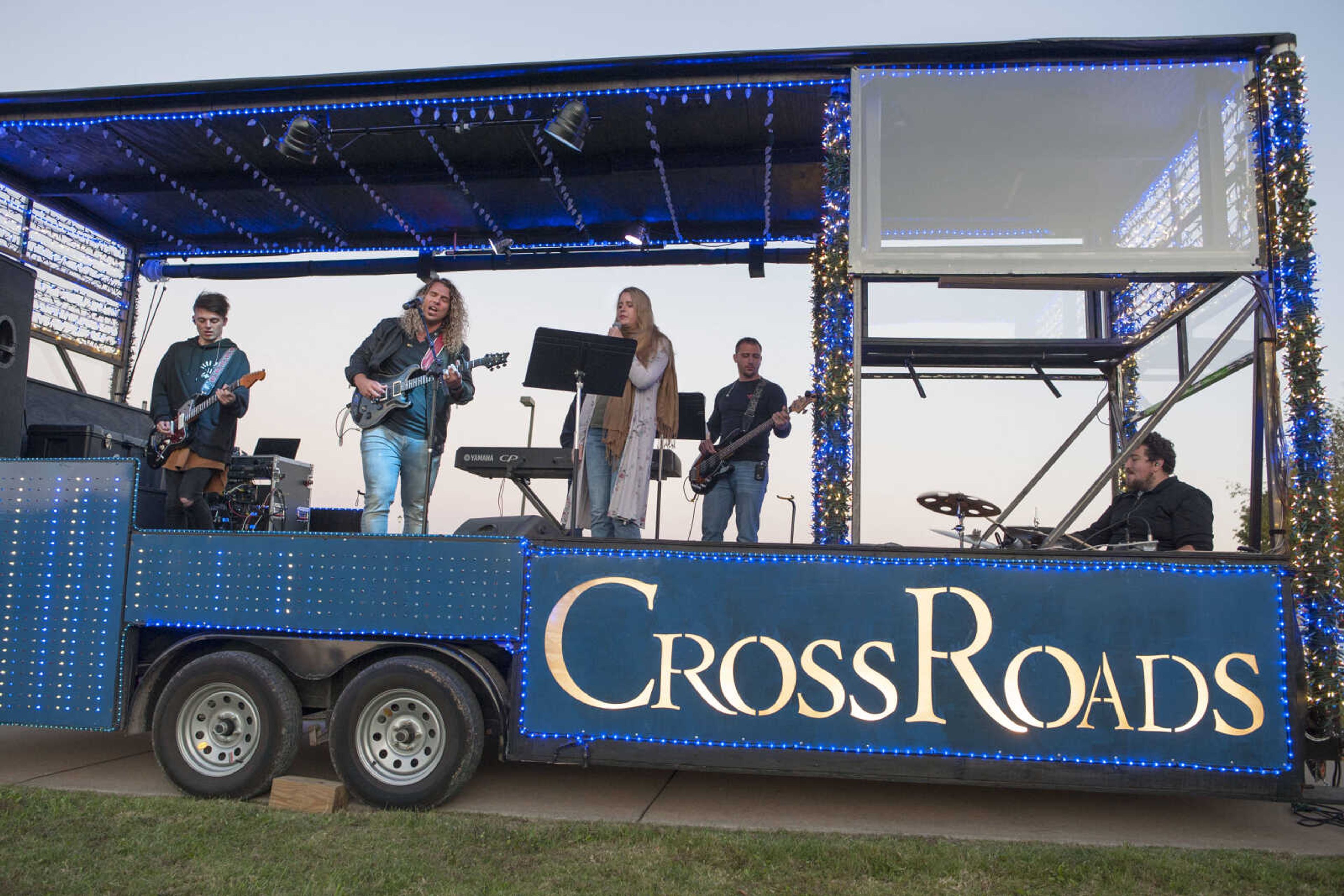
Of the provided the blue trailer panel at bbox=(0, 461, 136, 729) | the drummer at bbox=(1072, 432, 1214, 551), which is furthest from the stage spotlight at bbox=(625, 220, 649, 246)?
the blue trailer panel at bbox=(0, 461, 136, 729)

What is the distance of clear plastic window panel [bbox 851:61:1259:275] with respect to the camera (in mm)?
5199

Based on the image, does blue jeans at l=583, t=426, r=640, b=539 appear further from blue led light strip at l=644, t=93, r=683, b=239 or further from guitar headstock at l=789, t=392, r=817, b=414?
blue led light strip at l=644, t=93, r=683, b=239

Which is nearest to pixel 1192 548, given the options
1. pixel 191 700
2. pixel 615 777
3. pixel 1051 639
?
pixel 1051 639

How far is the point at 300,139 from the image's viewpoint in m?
6.48

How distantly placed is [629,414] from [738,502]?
1.22 meters

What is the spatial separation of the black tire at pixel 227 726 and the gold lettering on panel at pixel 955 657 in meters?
3.01

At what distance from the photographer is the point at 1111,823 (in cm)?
441

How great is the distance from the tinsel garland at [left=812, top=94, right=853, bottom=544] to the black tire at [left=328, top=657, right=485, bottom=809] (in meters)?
2.29

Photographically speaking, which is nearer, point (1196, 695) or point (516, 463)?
point (1196, 695)

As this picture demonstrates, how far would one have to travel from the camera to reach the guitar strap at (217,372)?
5926 mm

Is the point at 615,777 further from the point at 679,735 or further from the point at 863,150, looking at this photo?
the point at 863,150

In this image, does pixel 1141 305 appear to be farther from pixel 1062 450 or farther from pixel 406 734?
pixel 406 734

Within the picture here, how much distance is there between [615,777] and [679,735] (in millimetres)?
1008

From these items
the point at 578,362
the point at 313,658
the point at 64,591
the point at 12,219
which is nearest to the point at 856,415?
the point at 578,362
